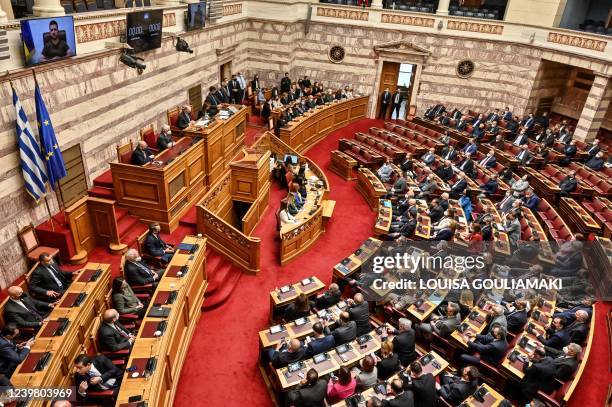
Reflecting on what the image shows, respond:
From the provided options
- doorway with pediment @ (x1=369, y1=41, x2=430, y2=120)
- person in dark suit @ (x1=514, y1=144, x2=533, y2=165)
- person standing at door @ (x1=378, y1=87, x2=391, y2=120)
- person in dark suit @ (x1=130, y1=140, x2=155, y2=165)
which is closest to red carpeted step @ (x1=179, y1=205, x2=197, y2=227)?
person in dark suit @ (x1=130, y1=140, x2=155, y2=165)

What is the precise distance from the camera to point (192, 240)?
8039mm

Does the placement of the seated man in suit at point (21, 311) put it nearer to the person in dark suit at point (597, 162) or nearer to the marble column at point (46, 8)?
the marble column at point (46, 8)

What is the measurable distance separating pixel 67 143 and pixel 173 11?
5381mm

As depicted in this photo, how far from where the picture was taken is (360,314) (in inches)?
283

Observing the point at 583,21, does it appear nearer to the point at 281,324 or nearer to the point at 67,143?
the point at 281,324

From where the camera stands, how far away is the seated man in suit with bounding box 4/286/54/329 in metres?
5.96

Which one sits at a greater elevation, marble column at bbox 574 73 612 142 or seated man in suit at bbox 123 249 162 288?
marble column at bbox 574 73 612 142

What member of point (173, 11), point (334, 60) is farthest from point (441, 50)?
point (173, 11)

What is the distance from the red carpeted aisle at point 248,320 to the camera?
6.55m

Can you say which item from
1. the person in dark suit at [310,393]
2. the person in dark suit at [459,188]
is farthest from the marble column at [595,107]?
the person in dark suit at [310,393]

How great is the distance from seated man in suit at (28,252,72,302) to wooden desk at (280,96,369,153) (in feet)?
27.9

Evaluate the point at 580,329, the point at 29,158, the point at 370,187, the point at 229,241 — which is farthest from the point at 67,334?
the point at 370,187

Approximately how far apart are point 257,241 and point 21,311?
159 inches

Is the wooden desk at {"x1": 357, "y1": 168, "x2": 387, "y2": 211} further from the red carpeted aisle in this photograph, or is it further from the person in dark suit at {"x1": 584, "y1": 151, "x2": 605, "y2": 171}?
the person in dark suit at {"x1": 584, "y1": 151, "x2": 605, "y2": 171}
